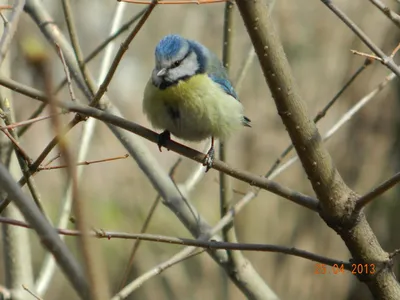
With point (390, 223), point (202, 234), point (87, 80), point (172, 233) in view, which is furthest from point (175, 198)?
point (172, 233)

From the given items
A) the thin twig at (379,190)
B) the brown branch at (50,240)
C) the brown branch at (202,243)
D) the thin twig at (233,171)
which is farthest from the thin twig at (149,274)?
the brown branch at (50,240)

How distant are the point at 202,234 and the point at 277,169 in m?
0.42

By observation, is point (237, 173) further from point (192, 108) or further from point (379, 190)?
point (192, 108)

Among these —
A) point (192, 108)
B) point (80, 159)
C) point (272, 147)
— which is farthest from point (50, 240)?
point (272, 147)

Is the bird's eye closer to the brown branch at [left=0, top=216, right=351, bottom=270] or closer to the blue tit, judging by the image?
the blue tit

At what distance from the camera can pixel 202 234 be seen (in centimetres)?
215

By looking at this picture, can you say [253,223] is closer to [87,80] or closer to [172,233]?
[172,233]

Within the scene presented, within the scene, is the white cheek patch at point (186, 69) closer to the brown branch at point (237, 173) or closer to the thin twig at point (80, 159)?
the thin twig at point (80, 159)

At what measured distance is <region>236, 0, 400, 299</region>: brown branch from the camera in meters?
1.53

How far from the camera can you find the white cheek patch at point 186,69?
2.32m

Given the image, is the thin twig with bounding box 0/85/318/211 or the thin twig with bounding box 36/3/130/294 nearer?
the thin twig with bounding box 0/85/318/211

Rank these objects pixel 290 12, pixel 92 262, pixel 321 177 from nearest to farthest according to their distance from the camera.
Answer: pixel 92 262, pixel 321 177, pixel 290 12

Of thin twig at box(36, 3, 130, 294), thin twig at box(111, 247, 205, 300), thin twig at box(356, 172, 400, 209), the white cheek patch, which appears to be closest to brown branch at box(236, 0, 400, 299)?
thin twig at box(356, 172, 400, 209)

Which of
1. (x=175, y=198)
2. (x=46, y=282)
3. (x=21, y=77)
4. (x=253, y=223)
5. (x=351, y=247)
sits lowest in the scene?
(x=351, y=247)
